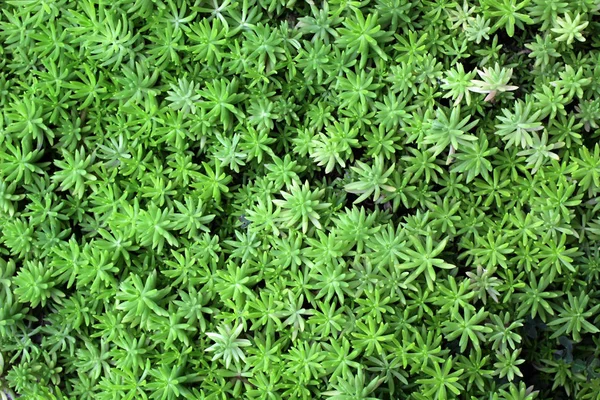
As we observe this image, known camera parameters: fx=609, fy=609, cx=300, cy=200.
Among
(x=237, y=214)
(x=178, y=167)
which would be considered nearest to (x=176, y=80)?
(x=178, y=167)

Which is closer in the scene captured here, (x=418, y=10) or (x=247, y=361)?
(x=247, y=361)

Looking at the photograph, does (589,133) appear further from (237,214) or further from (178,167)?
(178,167)

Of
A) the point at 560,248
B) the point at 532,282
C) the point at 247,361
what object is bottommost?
the point at 247,361

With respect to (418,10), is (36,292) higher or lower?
lower

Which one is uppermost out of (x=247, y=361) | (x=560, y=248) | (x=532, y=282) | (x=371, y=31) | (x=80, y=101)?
(x=371, y=31)

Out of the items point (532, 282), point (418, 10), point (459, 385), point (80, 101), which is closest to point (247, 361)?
point (459, 385)

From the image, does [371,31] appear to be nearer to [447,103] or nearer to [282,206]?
[447,103]
